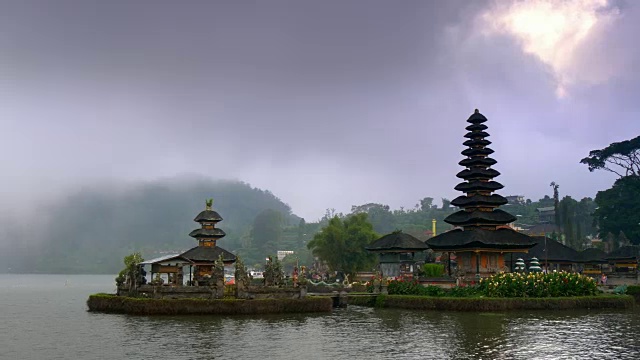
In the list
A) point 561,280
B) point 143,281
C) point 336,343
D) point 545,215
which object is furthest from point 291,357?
point 545,215

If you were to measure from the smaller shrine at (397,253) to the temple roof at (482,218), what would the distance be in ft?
14.4

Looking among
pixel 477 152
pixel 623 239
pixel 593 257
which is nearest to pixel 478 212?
pixel 477 152

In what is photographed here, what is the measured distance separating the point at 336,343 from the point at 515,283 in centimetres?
2198

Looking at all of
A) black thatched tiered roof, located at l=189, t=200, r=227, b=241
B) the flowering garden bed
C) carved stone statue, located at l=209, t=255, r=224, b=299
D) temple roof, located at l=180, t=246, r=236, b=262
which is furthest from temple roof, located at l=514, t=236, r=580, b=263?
carved stone statue, located at l=209, t=255, r=224, b=299

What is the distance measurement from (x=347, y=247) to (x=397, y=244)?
25.2 m

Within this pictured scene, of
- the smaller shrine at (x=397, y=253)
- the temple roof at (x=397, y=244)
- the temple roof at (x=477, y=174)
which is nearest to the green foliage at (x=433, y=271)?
the smaller shrine at (x=397, y=253)

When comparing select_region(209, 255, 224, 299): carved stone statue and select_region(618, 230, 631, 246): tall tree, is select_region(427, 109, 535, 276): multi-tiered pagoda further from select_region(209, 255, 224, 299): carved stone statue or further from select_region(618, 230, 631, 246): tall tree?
select_region(618, 230, 631, 246): tall tree

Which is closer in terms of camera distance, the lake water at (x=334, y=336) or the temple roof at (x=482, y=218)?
the lake water at (x=334, y=336)

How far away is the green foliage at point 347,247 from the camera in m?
83.4

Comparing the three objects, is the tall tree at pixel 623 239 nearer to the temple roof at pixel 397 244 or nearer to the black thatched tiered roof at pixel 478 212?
the black thatched tiered roof at pixel 478 212

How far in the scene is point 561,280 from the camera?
4766 cm

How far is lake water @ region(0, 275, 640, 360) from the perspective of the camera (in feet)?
85.5

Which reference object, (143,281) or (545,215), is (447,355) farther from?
(545,215)

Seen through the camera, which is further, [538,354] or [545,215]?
[545,215]
